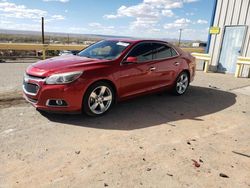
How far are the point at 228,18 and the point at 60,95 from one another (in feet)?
32.0

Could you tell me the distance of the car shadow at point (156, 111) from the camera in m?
4.52

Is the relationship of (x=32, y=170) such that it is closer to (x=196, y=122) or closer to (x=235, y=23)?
(x=196, y=122)

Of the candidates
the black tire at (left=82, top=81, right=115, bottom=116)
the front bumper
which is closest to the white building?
the black tire at (left=82, top=81, right=115, bottom=116)

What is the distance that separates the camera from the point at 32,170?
2961 mm

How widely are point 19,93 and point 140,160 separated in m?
4.47

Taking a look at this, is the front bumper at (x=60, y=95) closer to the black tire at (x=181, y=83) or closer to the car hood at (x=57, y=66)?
the car hood at (x=57, y=66)

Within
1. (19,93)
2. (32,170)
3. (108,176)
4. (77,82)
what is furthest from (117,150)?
(19,93)

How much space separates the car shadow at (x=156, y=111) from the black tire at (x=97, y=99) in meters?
0.16

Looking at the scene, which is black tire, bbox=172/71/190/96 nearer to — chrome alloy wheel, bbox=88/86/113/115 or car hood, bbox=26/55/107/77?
chrome alloy wheel, bbox=88/86/113/115

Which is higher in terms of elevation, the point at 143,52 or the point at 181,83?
the point at 143,52

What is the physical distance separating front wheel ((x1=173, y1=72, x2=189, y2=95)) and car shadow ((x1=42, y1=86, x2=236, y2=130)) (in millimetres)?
162

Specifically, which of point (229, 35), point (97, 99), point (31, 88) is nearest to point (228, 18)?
point (229, 35)

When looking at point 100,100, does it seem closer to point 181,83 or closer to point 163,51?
point 163,51

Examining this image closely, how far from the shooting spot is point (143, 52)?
549 centimetres
